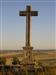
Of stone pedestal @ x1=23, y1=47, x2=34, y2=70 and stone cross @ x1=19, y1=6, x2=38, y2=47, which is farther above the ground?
stone cross @ x1=19, y1=6, x2=38, y2=47

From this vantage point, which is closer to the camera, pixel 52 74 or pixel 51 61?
pixel 52 74

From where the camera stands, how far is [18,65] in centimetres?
652

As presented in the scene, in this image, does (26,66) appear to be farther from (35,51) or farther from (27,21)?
(27,21)

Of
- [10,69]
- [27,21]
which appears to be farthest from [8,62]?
[27,21]

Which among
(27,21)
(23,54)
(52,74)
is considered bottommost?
(52,74)

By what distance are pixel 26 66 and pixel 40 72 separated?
0.44 metres

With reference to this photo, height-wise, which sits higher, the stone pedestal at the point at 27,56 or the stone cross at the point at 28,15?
the stone cross at the point at 28,15

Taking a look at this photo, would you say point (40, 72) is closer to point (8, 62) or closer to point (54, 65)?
point (54, 65)

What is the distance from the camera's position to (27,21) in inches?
266

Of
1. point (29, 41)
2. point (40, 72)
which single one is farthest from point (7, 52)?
point (40, 72)

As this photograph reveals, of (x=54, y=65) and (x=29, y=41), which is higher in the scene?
(x=29, y=41)

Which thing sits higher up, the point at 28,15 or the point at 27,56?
the point at 28,15

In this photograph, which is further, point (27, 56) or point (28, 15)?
point (28, 15)

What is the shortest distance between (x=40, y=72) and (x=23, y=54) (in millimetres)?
781
